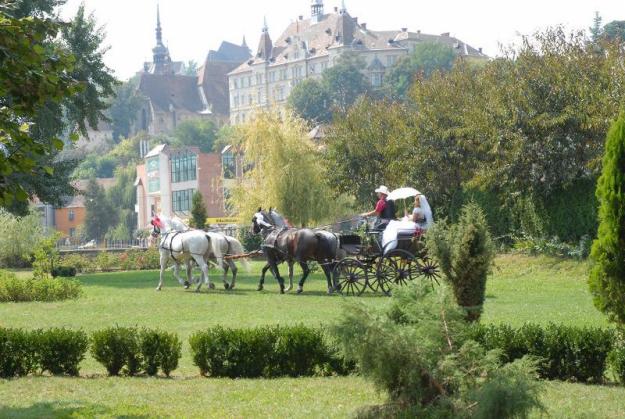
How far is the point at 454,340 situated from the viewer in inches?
381

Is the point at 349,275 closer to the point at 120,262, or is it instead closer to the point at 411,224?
the point at 411,224

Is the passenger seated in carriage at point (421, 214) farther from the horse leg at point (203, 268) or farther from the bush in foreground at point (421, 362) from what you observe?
the bush in foreground at point (421, 362)

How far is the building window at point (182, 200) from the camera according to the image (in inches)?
4109

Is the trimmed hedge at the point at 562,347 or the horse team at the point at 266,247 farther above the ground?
the horse team at the point at 266,247

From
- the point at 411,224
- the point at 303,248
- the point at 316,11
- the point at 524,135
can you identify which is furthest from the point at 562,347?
the point at 316,11

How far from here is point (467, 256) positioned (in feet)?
46.8

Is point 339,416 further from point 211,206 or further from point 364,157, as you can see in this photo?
point 211,206

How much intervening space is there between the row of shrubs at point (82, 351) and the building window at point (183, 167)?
90265 millimetres

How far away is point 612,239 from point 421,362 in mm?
4332

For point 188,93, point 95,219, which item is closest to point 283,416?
point 95,219

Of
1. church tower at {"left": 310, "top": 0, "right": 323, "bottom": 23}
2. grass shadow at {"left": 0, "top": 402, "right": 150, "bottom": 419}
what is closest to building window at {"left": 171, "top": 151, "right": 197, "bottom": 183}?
church tower at {"left": 310, "top": 0, "right": 323, "bottom": 23}

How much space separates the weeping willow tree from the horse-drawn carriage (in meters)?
20.5

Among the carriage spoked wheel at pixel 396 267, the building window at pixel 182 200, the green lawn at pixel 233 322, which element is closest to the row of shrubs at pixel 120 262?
the green lawn at pixel 233 322

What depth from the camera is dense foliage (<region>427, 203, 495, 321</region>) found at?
1427cm
